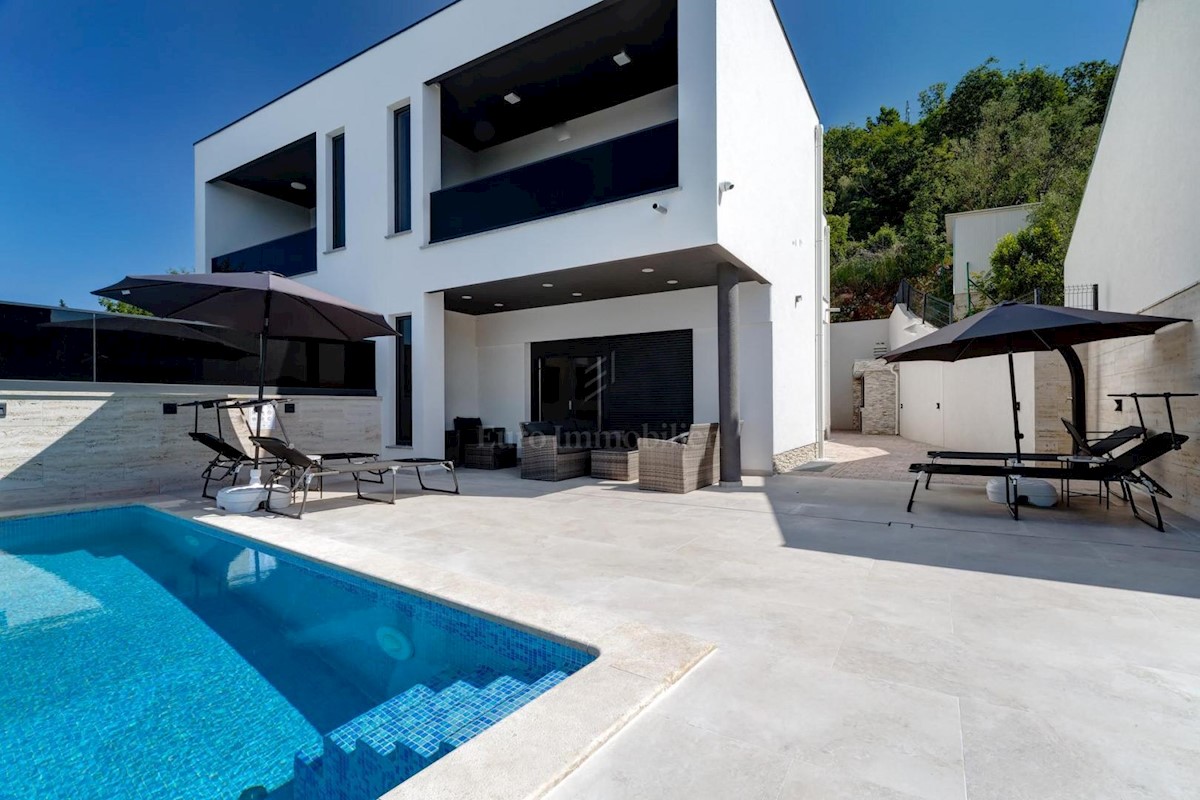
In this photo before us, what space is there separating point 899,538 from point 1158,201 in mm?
5294

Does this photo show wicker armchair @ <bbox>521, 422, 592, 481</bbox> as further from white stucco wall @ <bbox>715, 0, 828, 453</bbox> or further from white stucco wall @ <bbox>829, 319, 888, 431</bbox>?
white stucco wall @ <bbox>829, 319, 888, 431</bbox>

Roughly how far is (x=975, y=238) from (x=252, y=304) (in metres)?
23.4

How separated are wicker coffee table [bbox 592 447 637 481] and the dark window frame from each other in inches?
148

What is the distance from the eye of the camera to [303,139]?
1176cm

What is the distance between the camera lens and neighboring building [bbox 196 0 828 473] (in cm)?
772

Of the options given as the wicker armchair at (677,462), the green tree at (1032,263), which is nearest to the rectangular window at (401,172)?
the wicker armchair at (677,462)

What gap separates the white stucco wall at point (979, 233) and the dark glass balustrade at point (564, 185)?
18.0 meters

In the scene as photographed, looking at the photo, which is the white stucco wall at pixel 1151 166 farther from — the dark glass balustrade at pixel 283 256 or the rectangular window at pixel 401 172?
the dark glass balustrade at pixel 283 256

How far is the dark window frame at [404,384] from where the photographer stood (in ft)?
34.1

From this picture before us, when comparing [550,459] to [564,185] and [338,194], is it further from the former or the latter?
[338,194]

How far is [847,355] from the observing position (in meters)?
19.6

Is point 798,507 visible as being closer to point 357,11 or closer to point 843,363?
point 843,363

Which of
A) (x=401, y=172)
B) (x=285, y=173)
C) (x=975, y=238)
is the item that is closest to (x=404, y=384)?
(x=401, y=172)

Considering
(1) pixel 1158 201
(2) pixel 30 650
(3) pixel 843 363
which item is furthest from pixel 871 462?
(2) pixel 30 650
